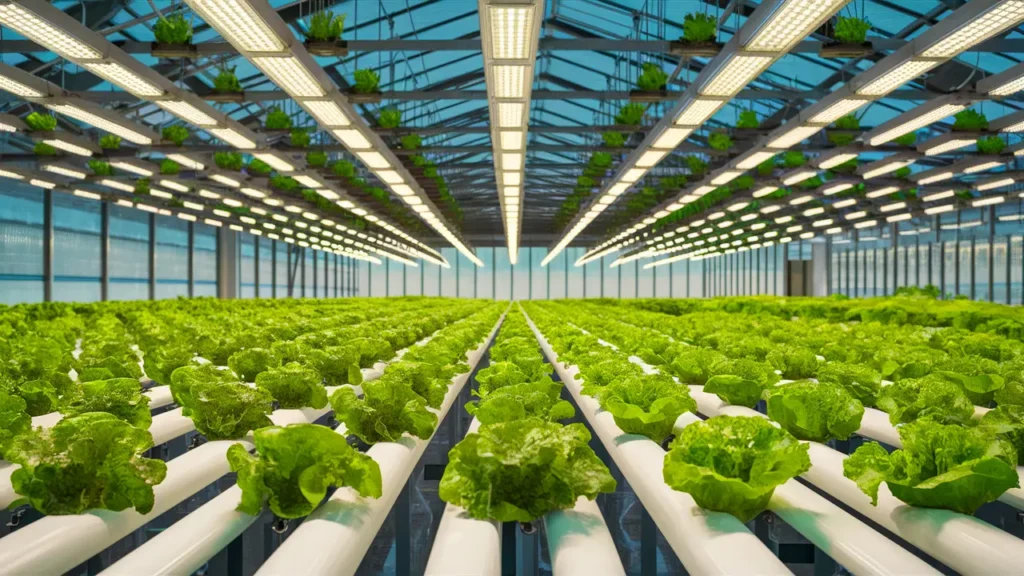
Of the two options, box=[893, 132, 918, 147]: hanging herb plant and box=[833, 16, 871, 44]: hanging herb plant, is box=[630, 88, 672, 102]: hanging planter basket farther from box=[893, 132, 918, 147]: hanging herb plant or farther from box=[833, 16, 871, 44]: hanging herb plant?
box=[893, 132, 918, 147]: hanging herb plant

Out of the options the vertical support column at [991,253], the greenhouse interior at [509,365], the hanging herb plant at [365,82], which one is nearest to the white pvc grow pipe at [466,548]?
the greenhouse interior at [509,365]

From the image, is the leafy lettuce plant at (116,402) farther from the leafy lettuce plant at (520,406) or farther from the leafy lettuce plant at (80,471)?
the leafy lettuce plant at (520,406)

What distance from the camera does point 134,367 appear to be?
501 cm

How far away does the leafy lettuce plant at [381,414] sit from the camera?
339cm

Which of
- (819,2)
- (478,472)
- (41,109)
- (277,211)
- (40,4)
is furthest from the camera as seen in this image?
(277,211)

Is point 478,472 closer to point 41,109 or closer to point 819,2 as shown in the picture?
point 819,2

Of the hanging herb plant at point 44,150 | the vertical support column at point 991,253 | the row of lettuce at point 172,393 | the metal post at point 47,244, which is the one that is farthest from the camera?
the vertical support column at point 991,253

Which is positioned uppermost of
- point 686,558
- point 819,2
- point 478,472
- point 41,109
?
point 41,109

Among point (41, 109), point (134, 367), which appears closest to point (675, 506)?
point (134, 367)

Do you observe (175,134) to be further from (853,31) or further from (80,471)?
(80,471)

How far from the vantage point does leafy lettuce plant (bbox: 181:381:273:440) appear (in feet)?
11.6

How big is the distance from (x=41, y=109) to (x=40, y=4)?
10577mm

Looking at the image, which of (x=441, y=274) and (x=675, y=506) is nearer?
(x=675, y=506)

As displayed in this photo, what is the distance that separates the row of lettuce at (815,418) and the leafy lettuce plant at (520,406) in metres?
0.28
